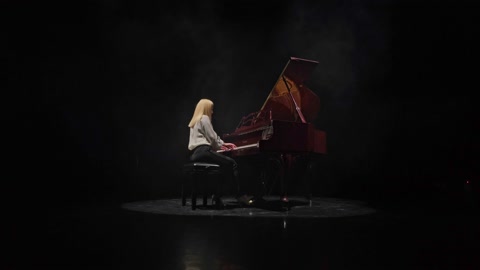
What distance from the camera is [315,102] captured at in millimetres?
4637

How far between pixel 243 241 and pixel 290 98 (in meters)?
2.53

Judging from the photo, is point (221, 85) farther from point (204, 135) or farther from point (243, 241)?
point (243, 241)

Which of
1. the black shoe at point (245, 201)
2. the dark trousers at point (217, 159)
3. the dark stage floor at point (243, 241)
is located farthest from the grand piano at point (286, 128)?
the dark stage floor at point (243, 241)

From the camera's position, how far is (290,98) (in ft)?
14.9

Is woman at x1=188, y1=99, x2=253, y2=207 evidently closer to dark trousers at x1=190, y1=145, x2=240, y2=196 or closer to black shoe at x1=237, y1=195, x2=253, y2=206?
dark trousers at x1=190, y1=145, x2=240, y2=196

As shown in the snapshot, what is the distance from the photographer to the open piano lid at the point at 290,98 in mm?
4414

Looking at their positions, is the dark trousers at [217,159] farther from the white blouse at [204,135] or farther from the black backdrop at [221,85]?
the black backdrop at [221,85]

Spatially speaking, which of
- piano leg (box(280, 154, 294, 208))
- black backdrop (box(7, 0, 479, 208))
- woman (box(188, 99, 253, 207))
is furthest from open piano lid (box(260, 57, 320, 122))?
black backdrop (box(7, 0, 479, 208))

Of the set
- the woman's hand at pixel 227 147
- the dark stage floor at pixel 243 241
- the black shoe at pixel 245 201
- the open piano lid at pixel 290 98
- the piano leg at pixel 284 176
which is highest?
the open piano lid at pixel 290 98

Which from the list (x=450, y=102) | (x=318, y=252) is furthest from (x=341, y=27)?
(x=318, y=252)

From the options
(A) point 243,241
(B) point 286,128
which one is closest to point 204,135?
(B) point 286,128

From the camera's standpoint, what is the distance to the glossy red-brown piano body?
13.3 ft

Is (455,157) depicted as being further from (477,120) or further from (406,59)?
(406,59)

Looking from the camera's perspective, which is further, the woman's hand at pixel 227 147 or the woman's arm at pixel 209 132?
the woman's hand at pixel 227 147
